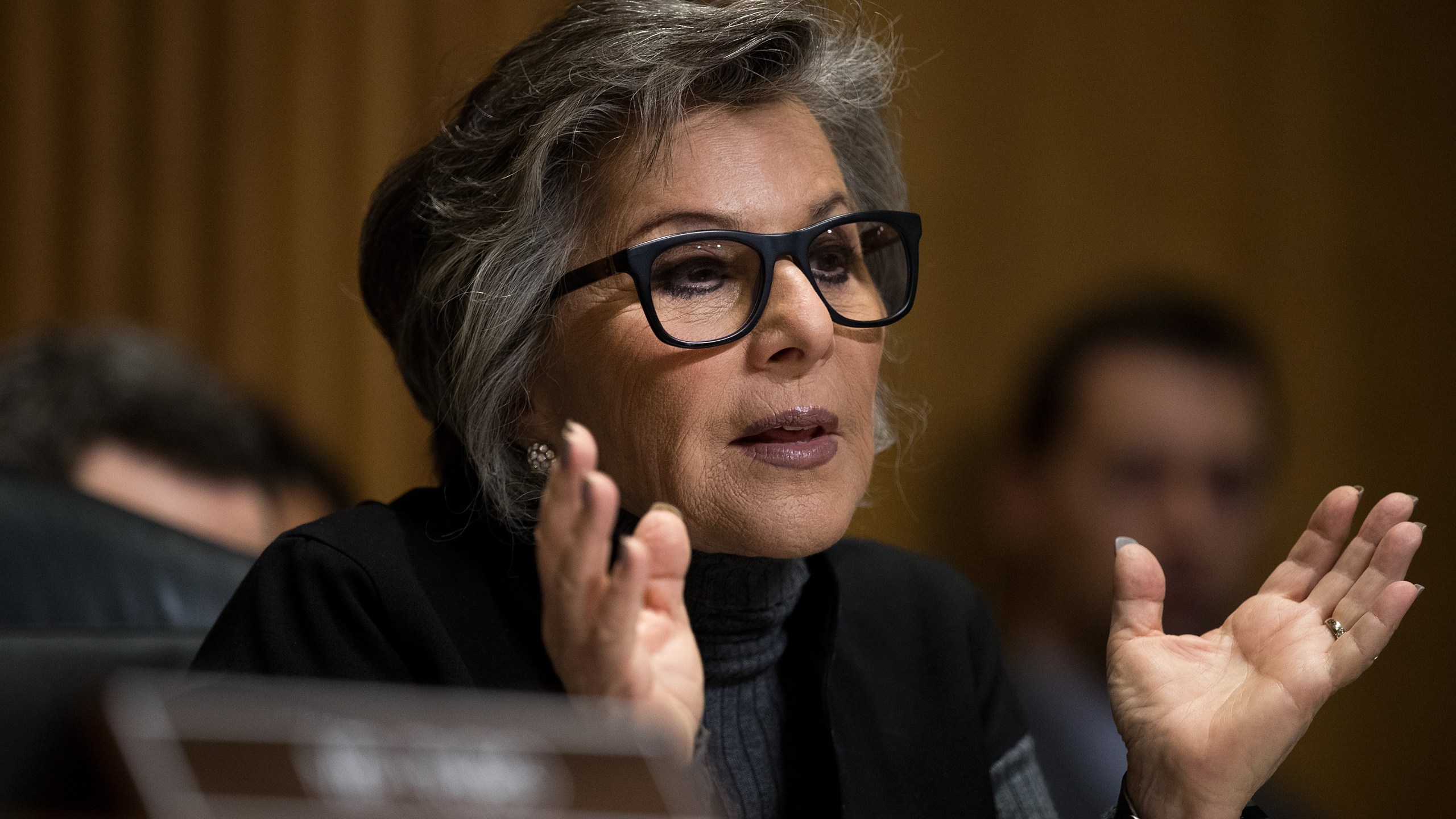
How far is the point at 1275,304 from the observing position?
2.86 metres

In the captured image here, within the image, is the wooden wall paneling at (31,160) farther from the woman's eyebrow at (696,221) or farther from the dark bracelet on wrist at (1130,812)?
the dark bracelet on wrist at (1130,812)

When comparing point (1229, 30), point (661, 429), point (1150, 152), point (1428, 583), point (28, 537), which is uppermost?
point (1229, 30)

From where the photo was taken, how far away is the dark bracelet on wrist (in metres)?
1.13

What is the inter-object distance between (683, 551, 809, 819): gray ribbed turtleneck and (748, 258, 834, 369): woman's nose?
22 centimetres

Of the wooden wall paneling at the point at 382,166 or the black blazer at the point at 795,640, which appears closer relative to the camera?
the black blazer at the point at 795,640

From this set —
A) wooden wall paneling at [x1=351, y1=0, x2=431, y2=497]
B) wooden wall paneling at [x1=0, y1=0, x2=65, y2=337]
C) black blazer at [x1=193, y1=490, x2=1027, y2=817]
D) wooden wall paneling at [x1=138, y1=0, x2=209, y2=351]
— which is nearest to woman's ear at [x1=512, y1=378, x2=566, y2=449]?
black blazer at [x1=193, y1=490, x2=1027, y2=817]

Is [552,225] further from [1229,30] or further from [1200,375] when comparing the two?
[1229,30]

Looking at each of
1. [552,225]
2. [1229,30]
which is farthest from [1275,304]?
[552,225]

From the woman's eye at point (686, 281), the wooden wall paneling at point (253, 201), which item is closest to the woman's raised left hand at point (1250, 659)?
the woman's eye at point (686, 281)

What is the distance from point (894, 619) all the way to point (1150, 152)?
1.77 metres

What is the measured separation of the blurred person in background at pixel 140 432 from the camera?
207 cm

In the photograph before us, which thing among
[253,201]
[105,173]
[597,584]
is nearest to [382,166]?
[253,201]

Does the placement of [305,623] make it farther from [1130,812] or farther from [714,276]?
[1130,812]

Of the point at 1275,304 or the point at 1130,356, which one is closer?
the point at 1130,356
